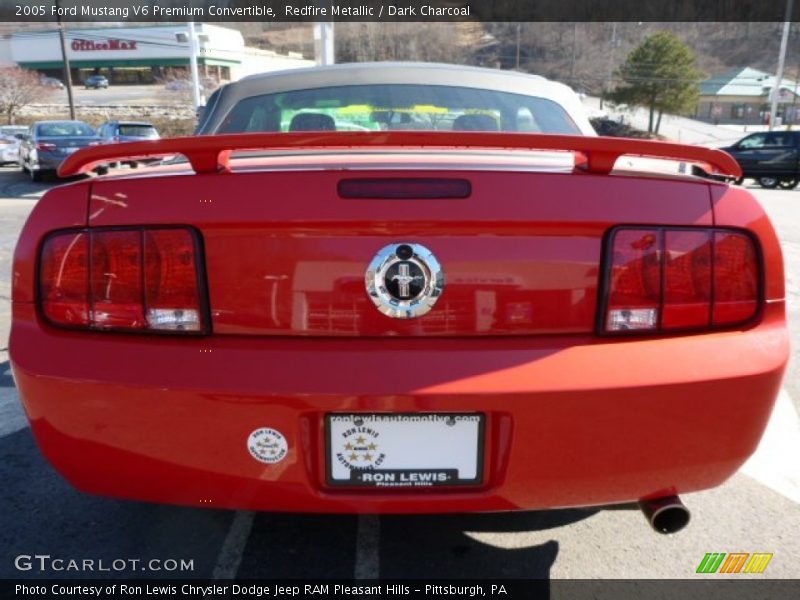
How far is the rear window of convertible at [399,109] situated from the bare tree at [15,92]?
1726 inches

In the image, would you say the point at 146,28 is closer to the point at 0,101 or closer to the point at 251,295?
the point at 0,101

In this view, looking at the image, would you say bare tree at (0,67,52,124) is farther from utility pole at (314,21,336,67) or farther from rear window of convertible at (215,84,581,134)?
rear window of convertible at (215,84,581,134)

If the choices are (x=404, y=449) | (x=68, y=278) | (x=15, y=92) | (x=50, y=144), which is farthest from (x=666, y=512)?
(x=15, y=92)

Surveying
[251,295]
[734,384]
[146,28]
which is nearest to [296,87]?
[251,295]

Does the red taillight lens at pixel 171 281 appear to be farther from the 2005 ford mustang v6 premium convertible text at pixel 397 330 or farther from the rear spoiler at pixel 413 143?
the rear spoiler at pixel 413 143

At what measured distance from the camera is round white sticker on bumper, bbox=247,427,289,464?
1.58 metres

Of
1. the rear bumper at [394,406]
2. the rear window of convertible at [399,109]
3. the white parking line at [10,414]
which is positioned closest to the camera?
the rear bumper at [394,406]

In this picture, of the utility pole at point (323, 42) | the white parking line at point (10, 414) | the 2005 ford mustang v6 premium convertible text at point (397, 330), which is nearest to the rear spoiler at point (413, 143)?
the 2005 ford mustang v6 premium convertible text at point (397, 330)

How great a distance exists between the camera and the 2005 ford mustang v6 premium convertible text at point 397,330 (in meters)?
1.57

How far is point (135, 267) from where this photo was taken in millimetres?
1658

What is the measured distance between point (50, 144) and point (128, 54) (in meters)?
57.2

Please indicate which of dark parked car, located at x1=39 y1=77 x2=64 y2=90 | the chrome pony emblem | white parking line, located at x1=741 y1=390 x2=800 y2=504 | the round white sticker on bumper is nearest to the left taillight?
the round white sticker on bumper

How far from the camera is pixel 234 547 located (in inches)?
86.2

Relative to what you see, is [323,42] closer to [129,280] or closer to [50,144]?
[50,144]
